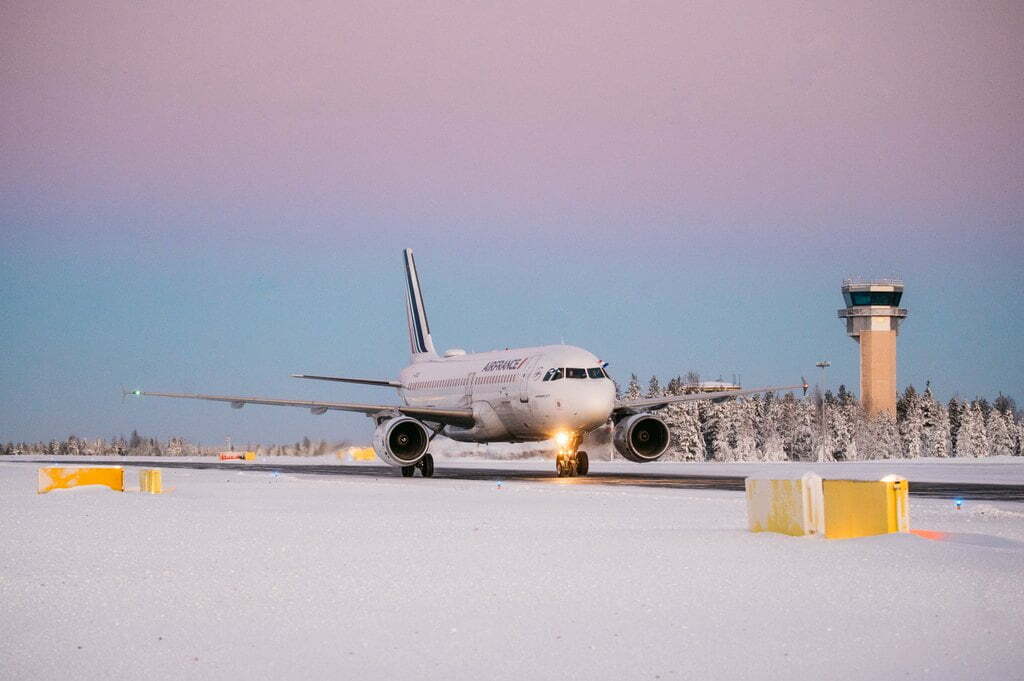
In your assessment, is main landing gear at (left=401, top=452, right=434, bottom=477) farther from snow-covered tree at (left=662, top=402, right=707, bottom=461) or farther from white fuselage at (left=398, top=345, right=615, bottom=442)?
snow-covered tree at (left=662, top=402, right=707, bottom=461)

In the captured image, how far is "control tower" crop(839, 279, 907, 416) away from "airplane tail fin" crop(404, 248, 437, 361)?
102359 mm

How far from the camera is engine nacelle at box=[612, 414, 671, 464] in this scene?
132 feet

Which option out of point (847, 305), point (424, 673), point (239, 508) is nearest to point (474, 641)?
point (424, 673)

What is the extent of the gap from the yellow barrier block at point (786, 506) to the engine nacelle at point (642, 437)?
2257 cm

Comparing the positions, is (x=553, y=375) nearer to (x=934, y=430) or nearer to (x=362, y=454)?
(x=362, y=454)

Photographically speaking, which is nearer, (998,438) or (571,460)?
(571,460)

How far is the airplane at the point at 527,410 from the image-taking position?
128ft

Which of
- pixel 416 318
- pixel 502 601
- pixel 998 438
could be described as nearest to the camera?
pixel 502 601

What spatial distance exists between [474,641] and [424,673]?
1.00m

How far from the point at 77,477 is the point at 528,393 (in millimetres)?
15388

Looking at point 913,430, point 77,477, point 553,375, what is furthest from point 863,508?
point 913,430

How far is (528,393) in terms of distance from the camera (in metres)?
40.0

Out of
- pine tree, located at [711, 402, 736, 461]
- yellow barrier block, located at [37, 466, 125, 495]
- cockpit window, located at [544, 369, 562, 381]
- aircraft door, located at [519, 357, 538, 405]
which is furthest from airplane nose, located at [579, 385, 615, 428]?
pine tree, located at [711, 402, 736, 461]

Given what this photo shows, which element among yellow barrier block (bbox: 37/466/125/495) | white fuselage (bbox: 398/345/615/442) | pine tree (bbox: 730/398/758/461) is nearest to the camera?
yellow barrier block (bbox: 37/466/125/495)
